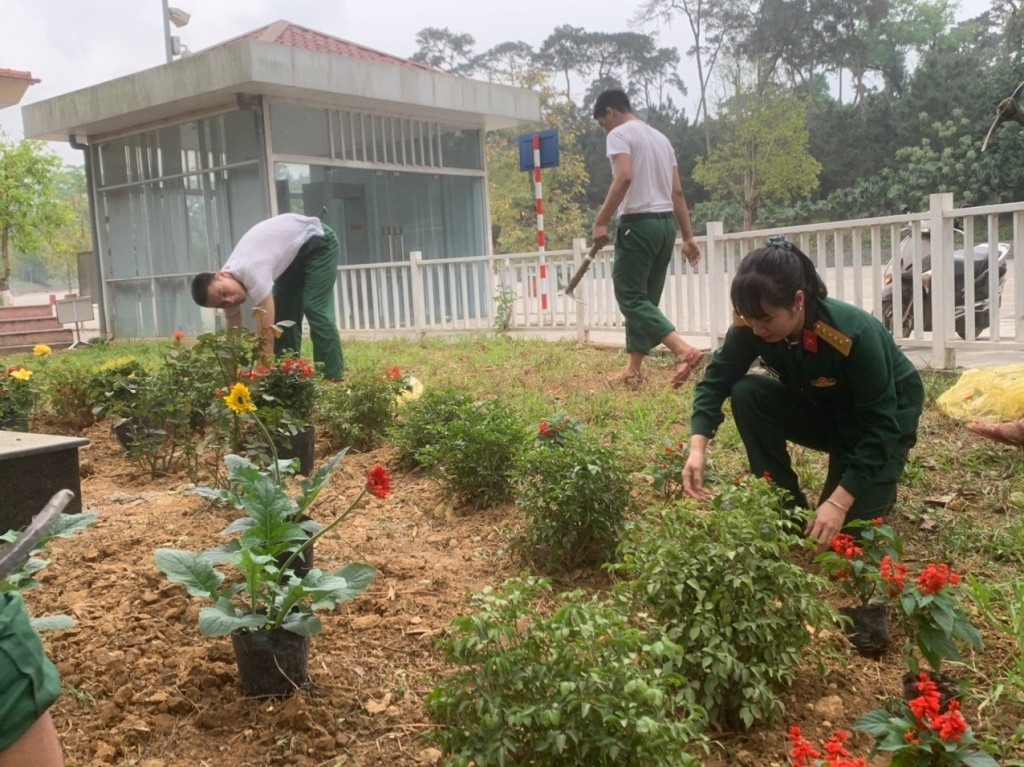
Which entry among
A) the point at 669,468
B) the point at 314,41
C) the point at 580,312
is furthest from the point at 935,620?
the point at 314,41

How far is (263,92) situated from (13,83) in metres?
2.87

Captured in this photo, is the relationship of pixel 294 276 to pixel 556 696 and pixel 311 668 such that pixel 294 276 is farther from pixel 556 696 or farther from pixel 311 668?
pixel 556 696

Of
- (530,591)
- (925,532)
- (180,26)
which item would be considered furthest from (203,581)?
(180,26)

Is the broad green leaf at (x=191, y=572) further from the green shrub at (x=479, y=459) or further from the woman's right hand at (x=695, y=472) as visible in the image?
the green shrub at (x=479, y=459)

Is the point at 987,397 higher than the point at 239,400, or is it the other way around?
the point at 239,400

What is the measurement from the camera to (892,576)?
201cm

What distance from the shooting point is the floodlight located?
1503 cm

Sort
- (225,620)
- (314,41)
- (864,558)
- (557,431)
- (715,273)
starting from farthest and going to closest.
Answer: (314,41) < (715,273) < (557,431) < (864,558) < (225,620)

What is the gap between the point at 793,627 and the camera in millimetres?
2004

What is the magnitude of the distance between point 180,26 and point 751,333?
1496 cm

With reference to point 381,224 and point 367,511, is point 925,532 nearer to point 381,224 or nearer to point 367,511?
point 367,511

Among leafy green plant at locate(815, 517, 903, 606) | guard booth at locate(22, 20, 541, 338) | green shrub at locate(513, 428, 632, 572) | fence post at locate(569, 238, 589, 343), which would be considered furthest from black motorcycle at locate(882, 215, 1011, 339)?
guard booth at locate(22, 20, 541, 338)

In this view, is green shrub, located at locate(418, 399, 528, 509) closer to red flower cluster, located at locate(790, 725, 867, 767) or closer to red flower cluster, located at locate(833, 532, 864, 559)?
red flower cluster, located at locate(833, 532, 864, 559)

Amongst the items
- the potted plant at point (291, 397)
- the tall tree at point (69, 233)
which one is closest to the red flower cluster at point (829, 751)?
the potted plant at point (291, 397)
